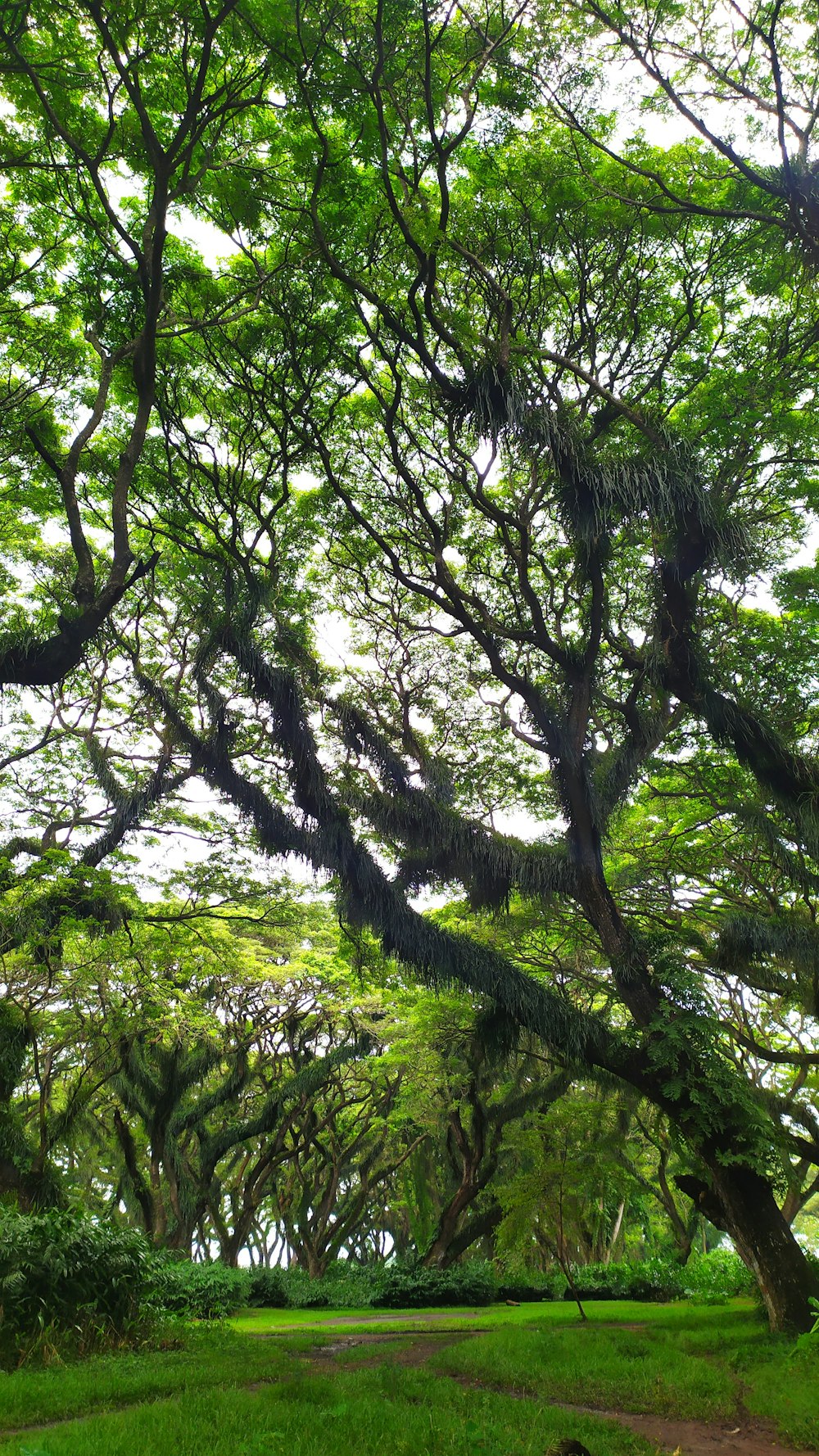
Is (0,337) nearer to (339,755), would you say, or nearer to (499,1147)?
(339,755)

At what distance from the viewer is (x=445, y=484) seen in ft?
33.0

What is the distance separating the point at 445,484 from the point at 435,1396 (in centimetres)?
890

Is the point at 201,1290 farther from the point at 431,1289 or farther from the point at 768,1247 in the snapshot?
the point at 768,1247

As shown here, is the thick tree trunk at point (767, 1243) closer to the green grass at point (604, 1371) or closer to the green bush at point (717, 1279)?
the green grass at point (604, 1371)

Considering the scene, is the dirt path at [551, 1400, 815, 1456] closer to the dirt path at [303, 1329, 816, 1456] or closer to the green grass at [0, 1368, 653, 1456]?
the dirt path at [303, 1329, 816, 1456]

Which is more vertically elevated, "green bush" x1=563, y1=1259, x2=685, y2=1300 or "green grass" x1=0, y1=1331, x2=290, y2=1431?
"green grass" x1=0, y1=1331, x2=290, y2=1431

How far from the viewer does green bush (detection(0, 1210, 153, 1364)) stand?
20.6 feet

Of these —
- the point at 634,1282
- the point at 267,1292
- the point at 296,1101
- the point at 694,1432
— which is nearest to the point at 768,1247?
the point at 694,1432

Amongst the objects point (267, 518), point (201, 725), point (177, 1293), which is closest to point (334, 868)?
point (201, 725)

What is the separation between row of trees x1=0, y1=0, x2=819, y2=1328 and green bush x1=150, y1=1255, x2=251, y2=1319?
462cm

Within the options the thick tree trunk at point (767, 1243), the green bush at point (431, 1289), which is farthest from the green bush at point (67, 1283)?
the green bush at point (431, 1289)

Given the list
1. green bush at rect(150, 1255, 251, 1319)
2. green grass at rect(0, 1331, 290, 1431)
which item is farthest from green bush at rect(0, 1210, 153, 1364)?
green bush at rect(150, 1255, 251, 1319)

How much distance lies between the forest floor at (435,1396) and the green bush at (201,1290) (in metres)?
2.16

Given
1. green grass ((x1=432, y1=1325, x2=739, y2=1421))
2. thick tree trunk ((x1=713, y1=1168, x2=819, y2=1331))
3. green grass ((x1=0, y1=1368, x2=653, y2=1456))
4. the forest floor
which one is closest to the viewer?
green grass ((x1=0, y1=1368, x2=653, y2=1456))
